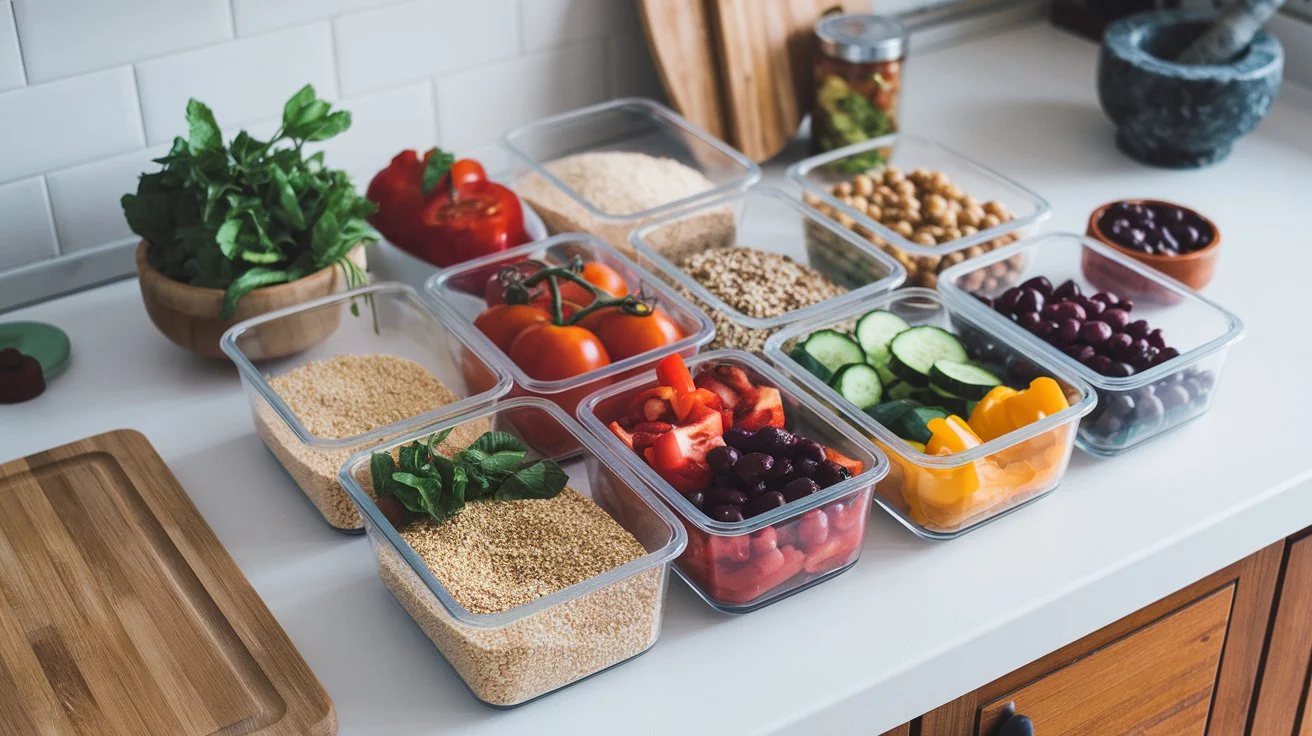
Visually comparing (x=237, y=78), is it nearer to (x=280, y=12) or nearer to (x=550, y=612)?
(x=280, y=12)

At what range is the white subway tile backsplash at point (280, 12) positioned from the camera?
1482mm

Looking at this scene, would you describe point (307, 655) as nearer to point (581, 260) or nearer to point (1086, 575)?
point (581, 260)

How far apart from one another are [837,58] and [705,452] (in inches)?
30.4

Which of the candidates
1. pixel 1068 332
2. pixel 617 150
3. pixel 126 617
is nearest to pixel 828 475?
pixel 1068 332

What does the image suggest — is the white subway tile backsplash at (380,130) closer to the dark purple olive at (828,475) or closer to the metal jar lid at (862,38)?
the metal jar lid at (862,38)

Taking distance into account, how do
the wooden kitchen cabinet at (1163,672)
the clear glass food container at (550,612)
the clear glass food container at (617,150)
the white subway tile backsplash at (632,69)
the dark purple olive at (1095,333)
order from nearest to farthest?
the clear glass food container at (550,612) → the wooden kitchen cabinet at (1163,672) → the dark purple olive at (1095,333) → the clear glass food container at (617,150) → the white subway tile backsplash at (632,69)

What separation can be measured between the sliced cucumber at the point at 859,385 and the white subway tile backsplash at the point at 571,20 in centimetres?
68

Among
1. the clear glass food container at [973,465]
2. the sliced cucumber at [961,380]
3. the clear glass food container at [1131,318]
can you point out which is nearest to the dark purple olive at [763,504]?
the clear glass food container at [973,465]

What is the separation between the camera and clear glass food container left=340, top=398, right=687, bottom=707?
3.16 ft

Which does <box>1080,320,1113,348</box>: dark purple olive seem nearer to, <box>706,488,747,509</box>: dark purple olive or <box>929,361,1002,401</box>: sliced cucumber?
<box>929,361,1002,401</box>: sliced cucumber

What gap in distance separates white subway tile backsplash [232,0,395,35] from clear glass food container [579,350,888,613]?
A: 0.66m

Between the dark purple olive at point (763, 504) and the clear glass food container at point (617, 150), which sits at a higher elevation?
the clear glass food container at point (617, 150)

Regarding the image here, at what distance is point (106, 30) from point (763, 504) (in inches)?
34.6

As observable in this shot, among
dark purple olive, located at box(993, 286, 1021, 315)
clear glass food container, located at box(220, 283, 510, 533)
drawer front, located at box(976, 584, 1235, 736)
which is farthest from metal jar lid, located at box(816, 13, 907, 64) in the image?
drawer front, located at box(976, 584, 1235, 736)
